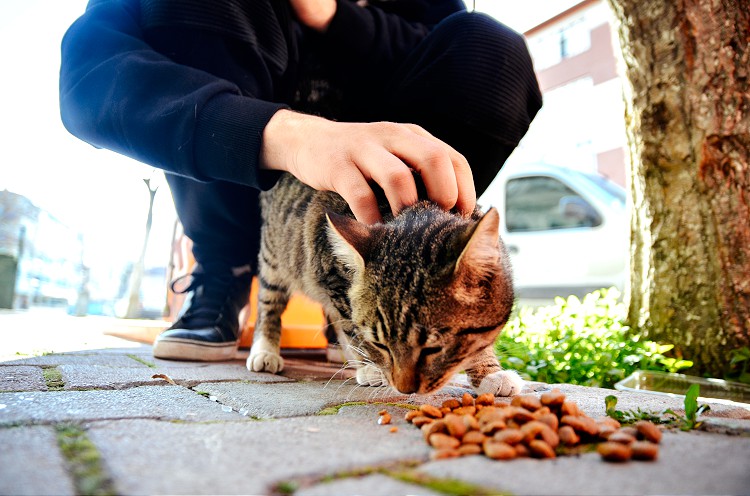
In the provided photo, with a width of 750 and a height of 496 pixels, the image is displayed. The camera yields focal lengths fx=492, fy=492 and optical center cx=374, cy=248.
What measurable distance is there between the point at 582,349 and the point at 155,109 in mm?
2376

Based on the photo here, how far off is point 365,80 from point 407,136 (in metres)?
1.18

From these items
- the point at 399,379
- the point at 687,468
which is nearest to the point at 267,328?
the point at 399,379

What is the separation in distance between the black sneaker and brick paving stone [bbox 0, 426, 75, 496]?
1.43m

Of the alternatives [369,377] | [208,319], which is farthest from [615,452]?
[208,319]

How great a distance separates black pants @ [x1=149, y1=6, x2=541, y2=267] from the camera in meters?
2.04

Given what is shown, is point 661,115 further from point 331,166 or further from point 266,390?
point 266,390

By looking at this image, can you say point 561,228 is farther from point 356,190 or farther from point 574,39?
point 574,39

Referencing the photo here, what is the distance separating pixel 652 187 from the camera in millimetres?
2852

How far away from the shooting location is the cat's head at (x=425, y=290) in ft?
4.49

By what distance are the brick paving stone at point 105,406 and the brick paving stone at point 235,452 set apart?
104 millimetres

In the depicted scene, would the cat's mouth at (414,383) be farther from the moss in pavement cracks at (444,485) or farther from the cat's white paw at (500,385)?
the moss in pavement cracks at (444,485)

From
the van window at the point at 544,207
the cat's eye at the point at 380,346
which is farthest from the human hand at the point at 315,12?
the van window at the point at 544,207

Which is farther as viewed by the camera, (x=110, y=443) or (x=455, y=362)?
(x=455, y=362)

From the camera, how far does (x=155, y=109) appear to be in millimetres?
1630
